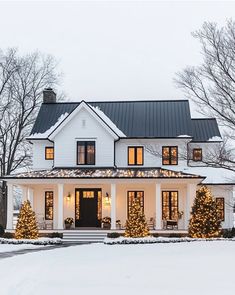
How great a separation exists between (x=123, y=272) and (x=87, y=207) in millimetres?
19570

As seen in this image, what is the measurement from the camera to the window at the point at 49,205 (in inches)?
1398

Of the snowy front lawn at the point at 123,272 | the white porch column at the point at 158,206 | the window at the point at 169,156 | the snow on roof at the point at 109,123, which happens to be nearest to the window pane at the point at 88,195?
the snow on roof at the point at 109,123

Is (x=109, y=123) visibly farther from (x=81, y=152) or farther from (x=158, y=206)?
(x=158, y=206)

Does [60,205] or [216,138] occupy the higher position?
[216,138]

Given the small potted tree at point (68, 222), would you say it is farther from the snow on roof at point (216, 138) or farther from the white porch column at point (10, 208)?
the snow on roof at point (216, 138)

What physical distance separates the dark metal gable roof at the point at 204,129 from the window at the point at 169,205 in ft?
16.0

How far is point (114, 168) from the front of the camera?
35594 millimetres

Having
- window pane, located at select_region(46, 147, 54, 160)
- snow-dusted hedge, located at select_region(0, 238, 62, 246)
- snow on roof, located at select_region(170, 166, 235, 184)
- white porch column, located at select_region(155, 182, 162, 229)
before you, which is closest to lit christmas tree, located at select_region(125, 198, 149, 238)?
white porch column, located at select_region(155, 182, 162, 229)

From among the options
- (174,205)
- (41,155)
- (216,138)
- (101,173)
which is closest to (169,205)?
(174,205)

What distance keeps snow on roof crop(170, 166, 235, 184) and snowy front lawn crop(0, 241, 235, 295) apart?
13.2 metres

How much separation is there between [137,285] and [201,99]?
560 inches

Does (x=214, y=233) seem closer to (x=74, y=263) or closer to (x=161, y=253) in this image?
(x=161, y=253)

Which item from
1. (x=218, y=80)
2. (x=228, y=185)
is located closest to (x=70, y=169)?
(x=228, y=185)

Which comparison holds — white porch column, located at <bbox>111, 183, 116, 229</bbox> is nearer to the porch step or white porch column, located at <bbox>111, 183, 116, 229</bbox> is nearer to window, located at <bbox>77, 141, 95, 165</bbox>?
the porch step
